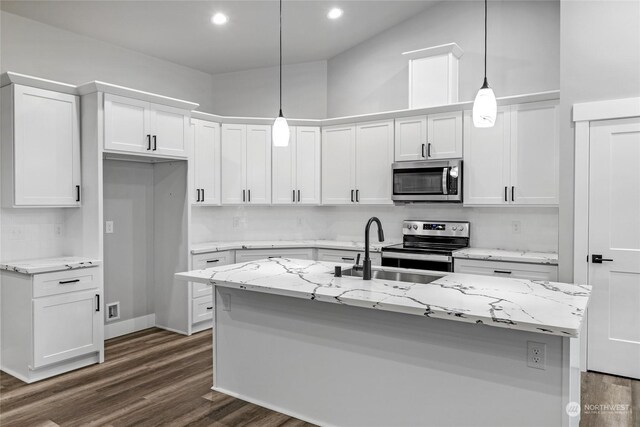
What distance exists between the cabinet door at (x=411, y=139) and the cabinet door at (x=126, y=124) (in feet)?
8.50

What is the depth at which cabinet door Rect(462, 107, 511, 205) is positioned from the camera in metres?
4.18

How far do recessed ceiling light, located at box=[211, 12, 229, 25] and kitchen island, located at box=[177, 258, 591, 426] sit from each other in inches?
102

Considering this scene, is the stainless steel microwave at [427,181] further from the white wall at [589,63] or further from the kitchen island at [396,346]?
the kitchen island at [396,346]

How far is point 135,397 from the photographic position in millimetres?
3062

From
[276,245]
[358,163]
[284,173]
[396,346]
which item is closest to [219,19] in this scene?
[284,173]

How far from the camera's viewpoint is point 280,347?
9.14ft

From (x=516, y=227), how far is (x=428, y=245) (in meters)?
0.91

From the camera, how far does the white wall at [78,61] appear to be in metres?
3.70

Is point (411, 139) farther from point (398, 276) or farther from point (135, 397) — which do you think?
point (135, 397)

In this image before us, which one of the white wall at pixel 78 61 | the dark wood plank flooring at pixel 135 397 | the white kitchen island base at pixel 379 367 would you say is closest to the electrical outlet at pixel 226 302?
the white kitchen island base at pixel 379 367

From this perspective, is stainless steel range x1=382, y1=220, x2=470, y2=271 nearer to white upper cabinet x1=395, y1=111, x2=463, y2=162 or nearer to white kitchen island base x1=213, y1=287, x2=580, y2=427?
white upper cabinet x1=395, y1=111, x2=463, y2=162

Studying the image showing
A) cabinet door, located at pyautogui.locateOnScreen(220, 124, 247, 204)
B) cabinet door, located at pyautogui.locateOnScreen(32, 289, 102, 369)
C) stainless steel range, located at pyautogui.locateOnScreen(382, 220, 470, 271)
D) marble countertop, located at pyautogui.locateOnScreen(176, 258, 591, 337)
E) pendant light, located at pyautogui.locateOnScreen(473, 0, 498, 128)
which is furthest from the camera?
cabinet door, located at pyautogui.locateOnScreen(220, 124, 247, 204)

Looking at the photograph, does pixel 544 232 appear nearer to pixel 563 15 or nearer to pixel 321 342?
pixel 563 15

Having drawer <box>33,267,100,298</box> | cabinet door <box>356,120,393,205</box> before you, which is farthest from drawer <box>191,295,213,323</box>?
cabinet door <box>356,120,393,205</box>
